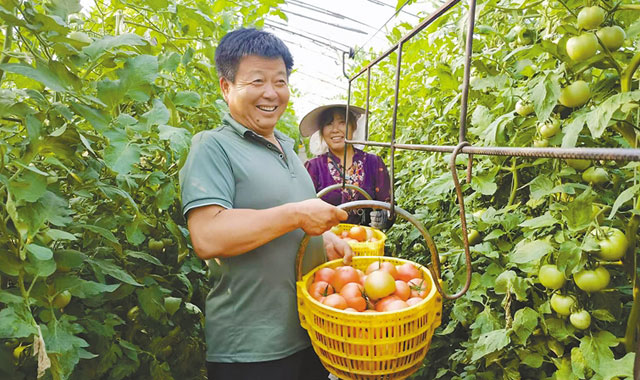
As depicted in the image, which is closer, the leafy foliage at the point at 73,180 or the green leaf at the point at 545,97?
the leafy foliage at the point at 73,180

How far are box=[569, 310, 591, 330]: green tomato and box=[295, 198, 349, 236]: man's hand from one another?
2.29 ft

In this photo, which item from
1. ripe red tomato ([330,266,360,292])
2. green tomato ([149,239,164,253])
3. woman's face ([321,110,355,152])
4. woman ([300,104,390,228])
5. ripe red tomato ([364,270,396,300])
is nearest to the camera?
ripe red tomato ([364,270,396,300])

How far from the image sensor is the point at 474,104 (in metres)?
1.94

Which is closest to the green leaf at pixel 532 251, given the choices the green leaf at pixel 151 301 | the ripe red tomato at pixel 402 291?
the ripe red tomato at pixel 402 291

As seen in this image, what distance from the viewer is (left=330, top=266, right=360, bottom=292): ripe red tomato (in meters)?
1.49

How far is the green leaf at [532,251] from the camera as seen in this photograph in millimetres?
1153

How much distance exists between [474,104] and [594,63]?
83 cm

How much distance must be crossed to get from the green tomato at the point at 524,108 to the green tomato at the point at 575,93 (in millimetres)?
181

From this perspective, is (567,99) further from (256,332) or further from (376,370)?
(256,332)

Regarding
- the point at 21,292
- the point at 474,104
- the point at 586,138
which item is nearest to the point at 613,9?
the point at 586,138

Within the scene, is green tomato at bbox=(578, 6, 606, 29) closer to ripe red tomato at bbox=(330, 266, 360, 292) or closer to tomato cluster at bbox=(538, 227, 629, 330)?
tomato cluster at bbox=(538, 227, 629, 330)

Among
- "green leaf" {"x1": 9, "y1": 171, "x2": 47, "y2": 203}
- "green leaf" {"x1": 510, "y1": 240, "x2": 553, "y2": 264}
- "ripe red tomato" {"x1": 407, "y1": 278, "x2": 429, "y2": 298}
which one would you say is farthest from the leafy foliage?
"green leaf" {"x1": 510, "y1": 240, "x2": 553, "y2": 264}

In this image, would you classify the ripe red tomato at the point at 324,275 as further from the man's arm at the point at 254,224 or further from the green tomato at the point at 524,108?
the green tomato at the point at 524,108

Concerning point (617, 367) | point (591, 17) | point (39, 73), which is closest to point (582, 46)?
point (591, 17)
